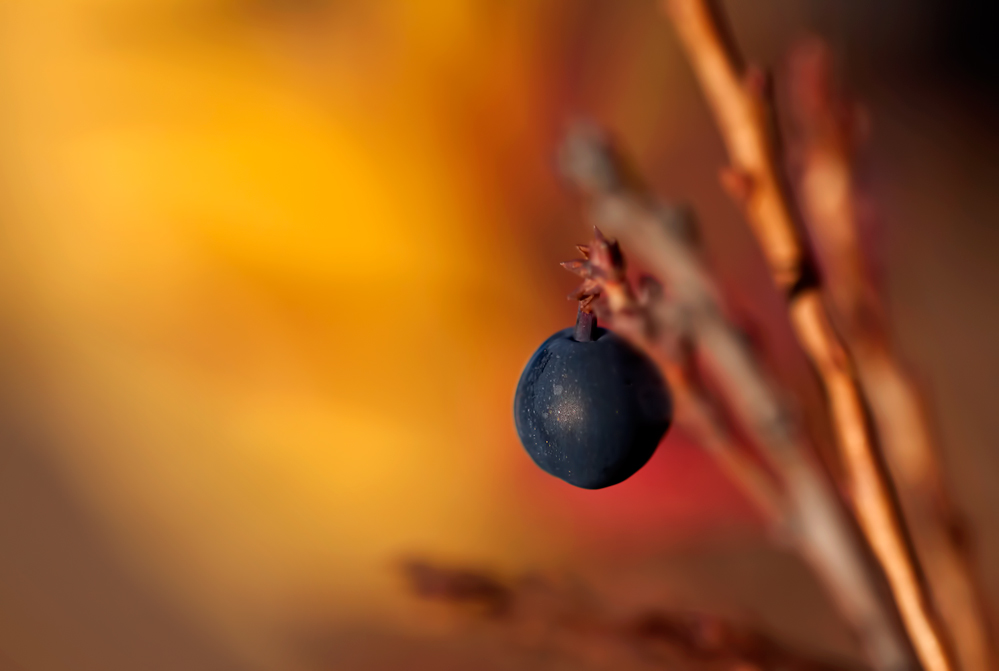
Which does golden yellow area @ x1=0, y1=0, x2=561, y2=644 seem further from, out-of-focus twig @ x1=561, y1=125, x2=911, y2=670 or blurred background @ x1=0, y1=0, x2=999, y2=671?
out-of-focus twig @ x1=561, y1=125, x2=911, y2=670

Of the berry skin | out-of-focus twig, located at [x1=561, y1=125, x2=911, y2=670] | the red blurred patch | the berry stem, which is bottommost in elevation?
the berry skin

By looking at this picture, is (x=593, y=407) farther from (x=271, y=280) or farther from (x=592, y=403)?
(x=271, y=280)

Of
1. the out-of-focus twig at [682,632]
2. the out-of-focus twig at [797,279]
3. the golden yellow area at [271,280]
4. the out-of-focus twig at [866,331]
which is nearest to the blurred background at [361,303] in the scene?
the golden yellow area at [271,280]

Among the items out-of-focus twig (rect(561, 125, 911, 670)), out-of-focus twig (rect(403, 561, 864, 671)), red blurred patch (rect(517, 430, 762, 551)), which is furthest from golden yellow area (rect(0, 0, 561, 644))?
out-of-focus twig (rect(561, 125, 911, 670))

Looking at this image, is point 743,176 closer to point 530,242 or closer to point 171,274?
point 530,242

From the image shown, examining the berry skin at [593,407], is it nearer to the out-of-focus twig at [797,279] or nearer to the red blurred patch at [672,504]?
the out-of-focus twig at [797,279]

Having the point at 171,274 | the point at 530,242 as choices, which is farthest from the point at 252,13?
the point at 530,242
